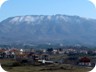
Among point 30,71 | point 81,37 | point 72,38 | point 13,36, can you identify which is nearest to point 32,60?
point 30,71

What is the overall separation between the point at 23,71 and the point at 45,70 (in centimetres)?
54

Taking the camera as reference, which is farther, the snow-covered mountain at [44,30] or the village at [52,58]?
the snow-covered mountain at [44,30]

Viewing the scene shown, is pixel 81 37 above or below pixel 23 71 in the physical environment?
above

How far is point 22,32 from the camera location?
938 inches

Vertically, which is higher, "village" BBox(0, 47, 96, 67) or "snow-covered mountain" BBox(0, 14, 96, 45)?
"snow-covered mountain" BBox(0, 14, 96, 45)

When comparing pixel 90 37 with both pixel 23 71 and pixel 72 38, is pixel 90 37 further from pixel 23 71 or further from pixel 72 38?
pixel 23 71

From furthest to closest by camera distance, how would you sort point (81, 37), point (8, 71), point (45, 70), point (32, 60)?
point (81, 37), point (32, 60), point (45, 70), point (8, 71)

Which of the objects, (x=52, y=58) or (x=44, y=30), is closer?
(x=52, y=58)

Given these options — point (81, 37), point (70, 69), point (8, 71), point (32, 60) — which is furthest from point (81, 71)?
point (81, 37)

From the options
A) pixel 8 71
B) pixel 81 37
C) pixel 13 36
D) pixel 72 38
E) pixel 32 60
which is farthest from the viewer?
pixel 13 36

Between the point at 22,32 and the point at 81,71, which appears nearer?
the point at 81,71

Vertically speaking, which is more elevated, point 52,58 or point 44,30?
point 44,30

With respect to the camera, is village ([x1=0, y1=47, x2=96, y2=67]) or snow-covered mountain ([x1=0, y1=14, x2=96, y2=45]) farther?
snow-covered mountain ([x1=0, y1=14, x2=96, y2=45])

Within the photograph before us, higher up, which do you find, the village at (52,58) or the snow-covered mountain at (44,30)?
the snow-covered mountain at (44,30)
